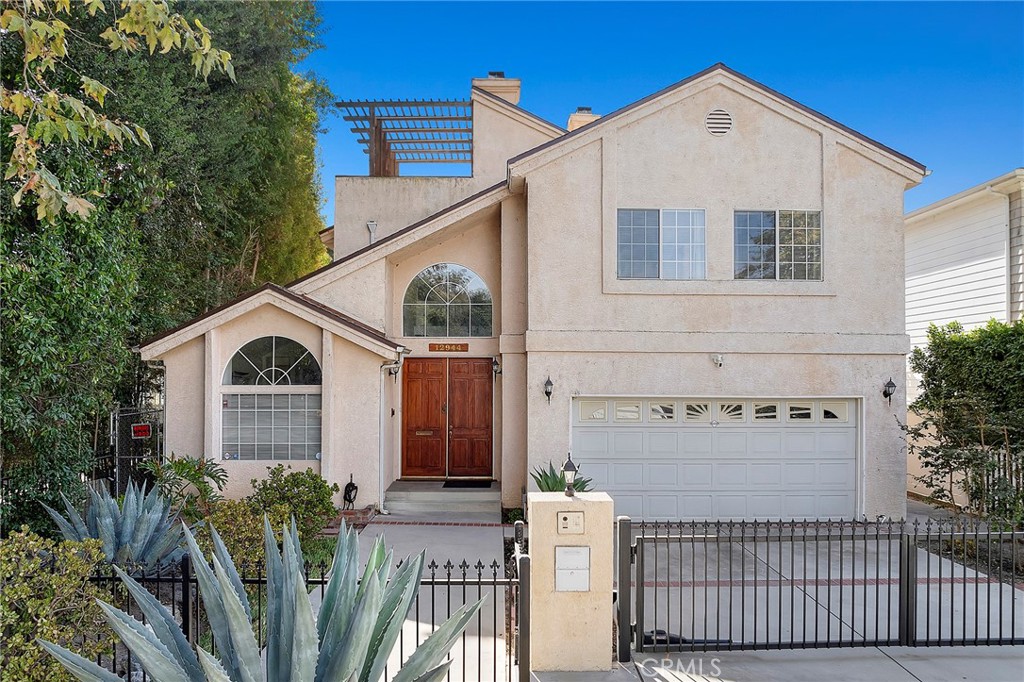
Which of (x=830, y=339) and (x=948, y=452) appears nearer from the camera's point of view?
(x=948, y=452)

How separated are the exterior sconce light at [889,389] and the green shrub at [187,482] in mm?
11961

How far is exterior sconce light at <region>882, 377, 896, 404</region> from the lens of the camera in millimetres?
11891

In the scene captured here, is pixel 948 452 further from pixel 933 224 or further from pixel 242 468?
pixel 242 468

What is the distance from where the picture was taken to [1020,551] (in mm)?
10094

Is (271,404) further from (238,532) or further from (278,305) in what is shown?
(238,532)

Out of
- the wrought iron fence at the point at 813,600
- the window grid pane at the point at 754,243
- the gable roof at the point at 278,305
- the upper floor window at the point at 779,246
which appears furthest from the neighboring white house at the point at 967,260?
the gable roof at the point at 278,305

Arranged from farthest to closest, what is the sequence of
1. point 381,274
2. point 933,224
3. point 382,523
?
point 933,224 < point 381,274 < point 382,523

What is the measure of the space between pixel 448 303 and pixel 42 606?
9575mm

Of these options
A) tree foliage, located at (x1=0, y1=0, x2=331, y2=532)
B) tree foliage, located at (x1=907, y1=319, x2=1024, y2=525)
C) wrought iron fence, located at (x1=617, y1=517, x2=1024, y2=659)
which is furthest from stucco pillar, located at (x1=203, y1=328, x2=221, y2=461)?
tree foliage, located at (x1=907, y1=319, x2=1024, y2=525)

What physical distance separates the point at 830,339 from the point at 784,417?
170 cm

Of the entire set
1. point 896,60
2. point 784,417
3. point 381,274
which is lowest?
point 784,417

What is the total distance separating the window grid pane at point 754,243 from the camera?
39.8 feet

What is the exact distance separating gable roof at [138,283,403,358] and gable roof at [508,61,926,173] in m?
4.21

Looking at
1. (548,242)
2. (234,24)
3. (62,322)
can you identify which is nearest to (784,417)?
(548,242)
